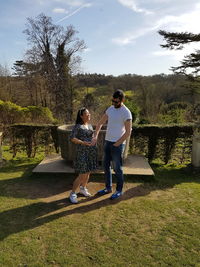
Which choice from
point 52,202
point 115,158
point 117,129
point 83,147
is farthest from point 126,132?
point 52,202

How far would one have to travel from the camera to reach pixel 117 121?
3119 millimetres

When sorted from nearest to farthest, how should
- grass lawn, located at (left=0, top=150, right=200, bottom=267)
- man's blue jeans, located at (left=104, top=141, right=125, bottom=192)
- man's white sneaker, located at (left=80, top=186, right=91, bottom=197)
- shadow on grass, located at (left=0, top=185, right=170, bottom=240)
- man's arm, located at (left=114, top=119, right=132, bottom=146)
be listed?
grass lawn, located at (left=0, top=150, right=200, bottom=267) → shadow on grass, located at (left=0, top=185, right=170, bottom=240) → man's arm, located at (left=114, top=119, right=132, bottom=146) → man's blue jeans, located at (left=104, top=141, right=125, bottom=192) → man's white sneaker, located at (left=80, top=186, right=91, bottom=197)

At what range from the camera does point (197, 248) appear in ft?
7.64

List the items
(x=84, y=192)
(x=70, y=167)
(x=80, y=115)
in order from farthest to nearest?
1. (x=70, y=167)
2. (x=84, y=192)
3. (x=80, y=115)

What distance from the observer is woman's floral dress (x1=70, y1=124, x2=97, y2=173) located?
3109 mm

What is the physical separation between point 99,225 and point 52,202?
0.94m

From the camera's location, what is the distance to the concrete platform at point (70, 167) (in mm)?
4363

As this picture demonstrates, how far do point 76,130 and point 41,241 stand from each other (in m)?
1.47

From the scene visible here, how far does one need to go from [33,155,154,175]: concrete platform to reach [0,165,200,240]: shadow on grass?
0.51 ft

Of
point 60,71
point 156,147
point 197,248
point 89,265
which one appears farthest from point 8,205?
point 60,71

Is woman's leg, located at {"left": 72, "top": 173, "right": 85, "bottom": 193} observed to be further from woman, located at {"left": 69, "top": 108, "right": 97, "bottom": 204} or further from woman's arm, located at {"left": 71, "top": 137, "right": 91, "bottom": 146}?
woman's arm, located at {"left": 71, "top": 137, "right": 91, "bottom": 146}

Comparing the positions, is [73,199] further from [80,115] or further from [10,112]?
[10,112]

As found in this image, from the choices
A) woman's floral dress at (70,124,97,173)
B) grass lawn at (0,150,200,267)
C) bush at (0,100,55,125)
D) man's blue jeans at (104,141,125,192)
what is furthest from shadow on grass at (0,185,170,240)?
bush at (0,100,55,125)

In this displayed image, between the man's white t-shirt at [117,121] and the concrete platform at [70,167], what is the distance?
4.55 feet
